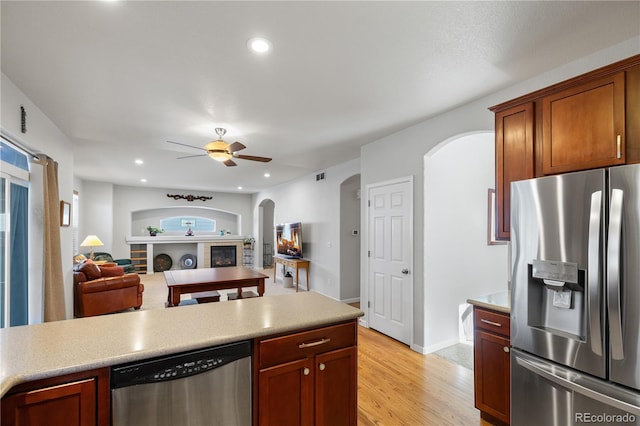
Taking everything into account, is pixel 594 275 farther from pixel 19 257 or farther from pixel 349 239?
pixel 19 257

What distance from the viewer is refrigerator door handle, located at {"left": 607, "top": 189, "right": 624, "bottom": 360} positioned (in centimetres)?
145

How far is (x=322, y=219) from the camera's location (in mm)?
6203

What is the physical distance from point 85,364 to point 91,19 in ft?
6.03

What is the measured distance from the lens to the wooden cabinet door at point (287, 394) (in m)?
1.59

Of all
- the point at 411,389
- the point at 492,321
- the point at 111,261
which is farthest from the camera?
the point at 111,261

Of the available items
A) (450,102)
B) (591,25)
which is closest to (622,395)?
(591,25)

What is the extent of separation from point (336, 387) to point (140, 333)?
3.78ft

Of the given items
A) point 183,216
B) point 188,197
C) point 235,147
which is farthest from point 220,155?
point 183,216

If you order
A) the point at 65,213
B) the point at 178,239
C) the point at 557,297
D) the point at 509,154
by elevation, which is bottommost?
the point at 178,239

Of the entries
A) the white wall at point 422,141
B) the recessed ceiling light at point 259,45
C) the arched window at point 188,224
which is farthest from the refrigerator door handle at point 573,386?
the arched window at point 188,224

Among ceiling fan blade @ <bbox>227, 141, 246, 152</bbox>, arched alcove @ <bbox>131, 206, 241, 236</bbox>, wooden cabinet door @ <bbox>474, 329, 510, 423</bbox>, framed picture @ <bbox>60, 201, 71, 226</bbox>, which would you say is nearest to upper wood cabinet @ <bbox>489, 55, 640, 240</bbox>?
wooden cabinet door @ <bbox>474, 329, 510, 423</bbox>

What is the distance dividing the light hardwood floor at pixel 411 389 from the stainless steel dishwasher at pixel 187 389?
48.0 inches

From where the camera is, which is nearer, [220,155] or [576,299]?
[576,299]

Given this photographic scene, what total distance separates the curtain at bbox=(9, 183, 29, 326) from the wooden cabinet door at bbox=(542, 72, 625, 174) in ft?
15.2
